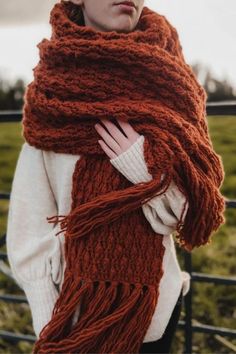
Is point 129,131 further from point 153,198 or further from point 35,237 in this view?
point 35,237

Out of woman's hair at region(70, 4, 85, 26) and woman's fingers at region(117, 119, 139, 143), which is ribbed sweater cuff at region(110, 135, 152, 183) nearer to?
woman's fingers at region(117, 119, 139, 143)

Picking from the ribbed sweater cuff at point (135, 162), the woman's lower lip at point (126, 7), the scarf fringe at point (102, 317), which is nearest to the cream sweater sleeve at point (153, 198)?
the ribbed sweater cuff at point (135, 162)

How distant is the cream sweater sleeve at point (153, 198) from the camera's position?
129 centimetres

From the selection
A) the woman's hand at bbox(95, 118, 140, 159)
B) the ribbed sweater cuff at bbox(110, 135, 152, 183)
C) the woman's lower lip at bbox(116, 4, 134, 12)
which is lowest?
the ribbed sweater cuff at bbox(110, 135, 152, 183)

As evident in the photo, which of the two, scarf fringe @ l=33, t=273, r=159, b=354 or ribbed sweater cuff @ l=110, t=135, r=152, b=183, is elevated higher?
ribbed sweater cuff @ l=110, t=135, r=152, b=183

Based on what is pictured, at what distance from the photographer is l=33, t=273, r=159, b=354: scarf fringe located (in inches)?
52.5

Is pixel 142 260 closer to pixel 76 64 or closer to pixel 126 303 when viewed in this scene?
pixel 126 303

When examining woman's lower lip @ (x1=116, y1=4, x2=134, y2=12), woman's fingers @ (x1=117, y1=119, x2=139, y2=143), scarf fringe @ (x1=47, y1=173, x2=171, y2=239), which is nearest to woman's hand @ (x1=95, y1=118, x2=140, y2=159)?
woman's fingers @ (x1=117, y1=119, x2=139, y2=143)

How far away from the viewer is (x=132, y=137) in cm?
131

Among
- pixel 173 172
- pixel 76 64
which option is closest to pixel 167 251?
pixel 173 172

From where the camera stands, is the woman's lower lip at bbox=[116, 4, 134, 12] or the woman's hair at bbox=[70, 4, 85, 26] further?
the woman's hair at bbox=[70, 4, 85, 26]

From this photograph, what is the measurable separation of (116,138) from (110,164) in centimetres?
7

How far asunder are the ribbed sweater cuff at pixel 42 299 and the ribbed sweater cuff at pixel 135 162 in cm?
39

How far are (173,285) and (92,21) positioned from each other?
751 millimetres
